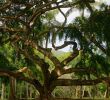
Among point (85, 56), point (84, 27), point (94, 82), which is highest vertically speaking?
point (84, 27)

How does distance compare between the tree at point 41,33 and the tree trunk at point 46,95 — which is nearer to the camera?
the tree at point 41,33

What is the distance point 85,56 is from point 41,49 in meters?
1.97

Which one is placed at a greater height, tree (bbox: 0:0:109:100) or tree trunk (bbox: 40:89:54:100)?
tree (bbox: 0:0:109:100)

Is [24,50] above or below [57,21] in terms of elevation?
below

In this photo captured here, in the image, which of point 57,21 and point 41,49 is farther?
point 57,21

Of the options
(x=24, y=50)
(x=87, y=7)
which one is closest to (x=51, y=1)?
(x=87, y=7)

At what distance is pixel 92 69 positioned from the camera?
1387 cm

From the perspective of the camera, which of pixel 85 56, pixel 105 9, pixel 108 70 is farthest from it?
pixel 108 70

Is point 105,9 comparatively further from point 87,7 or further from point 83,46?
point 83,46

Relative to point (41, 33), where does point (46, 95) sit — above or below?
below

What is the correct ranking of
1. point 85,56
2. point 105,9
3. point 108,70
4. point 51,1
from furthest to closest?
point 108,70 → point 85,56 → point 105,9 → point 51,1

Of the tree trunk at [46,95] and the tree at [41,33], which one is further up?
the tree at [41,33]

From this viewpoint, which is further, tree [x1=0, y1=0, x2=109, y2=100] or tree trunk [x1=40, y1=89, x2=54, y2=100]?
tree trunk [x1=40, y1=89, x2=54, y2=100]

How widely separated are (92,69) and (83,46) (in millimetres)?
1003
